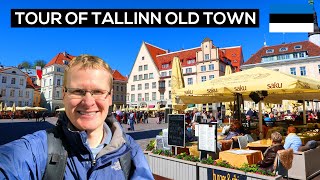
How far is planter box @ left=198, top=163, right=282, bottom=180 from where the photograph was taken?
461cm

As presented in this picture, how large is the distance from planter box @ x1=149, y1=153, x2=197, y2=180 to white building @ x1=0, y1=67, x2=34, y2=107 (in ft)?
222

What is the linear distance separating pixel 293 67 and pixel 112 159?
51.3m

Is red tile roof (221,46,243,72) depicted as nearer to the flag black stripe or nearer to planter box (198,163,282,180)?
the flag black stripe

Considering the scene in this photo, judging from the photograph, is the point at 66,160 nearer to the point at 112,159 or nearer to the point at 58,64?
the point at 112,159

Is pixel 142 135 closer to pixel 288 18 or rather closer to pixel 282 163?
pixel 288 18

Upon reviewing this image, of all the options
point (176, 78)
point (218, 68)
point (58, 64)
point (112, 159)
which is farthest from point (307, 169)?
point (58, 64)

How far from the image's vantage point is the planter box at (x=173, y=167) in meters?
5.74

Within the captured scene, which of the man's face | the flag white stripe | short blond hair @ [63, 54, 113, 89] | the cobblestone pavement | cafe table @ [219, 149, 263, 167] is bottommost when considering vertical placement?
the cobblestone pavement

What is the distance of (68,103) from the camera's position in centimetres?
157

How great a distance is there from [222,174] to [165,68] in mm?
54474

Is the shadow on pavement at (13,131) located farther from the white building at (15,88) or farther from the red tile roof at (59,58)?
the white building at (15,88)

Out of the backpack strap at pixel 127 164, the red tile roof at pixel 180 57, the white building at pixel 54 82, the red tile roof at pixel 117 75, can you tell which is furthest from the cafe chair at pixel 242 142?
the red tile roof at pixel 117 75

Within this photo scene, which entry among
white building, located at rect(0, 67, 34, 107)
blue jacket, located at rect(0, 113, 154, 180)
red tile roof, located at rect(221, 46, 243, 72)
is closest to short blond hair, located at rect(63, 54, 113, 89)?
blue jacket, located at rect(0, 113, 154, 180)

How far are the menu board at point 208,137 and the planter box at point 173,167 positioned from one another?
51 centimetres
